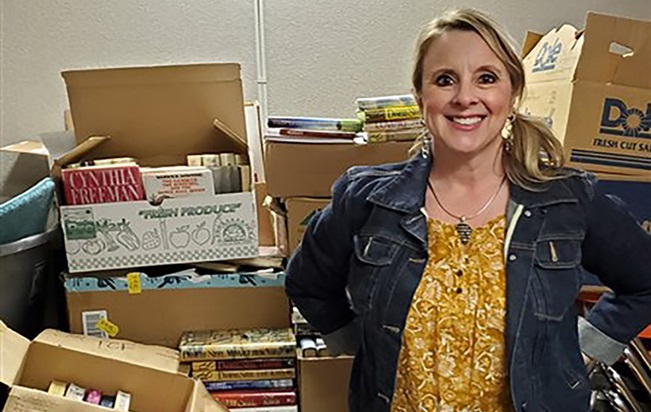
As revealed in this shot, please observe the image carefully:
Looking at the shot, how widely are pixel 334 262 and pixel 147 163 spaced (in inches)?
37.9

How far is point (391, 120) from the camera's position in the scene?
194 cm

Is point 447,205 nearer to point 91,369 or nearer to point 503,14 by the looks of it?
point 91,369

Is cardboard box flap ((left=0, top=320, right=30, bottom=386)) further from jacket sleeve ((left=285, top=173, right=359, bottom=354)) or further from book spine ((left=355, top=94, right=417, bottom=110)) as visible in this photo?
book spine ((left=355, top=94, right=417, bottom=110))

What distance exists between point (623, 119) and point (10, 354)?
1.68 meters

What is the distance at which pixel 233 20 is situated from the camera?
2.40 metres

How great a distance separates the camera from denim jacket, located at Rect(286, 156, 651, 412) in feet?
3.68

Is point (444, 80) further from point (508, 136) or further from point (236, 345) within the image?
point (236, 345)

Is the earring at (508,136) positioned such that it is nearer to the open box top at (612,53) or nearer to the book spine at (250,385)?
the open box top at (612,53)

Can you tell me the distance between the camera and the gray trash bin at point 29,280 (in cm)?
189

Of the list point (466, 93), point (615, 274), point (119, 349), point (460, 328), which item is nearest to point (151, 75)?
point (119, 349)

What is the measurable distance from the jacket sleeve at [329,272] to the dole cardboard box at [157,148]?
0.53 meters

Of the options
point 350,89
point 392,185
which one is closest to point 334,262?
point 392,185

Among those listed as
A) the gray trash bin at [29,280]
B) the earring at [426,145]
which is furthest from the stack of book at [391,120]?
the gray trash bin at [29,280]

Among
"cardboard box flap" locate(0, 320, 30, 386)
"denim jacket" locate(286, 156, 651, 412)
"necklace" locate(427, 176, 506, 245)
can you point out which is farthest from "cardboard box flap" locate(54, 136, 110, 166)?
"necklace" locate(427, 176, 506, 245)
